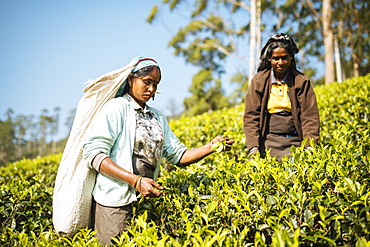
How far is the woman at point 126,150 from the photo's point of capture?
5.85 ft

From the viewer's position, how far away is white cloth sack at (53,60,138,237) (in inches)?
74.4

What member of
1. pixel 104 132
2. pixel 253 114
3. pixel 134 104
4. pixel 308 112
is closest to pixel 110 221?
pixel 104 132

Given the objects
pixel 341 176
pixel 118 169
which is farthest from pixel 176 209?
pixel 341 176

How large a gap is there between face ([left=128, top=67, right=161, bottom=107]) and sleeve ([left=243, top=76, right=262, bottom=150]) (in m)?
1.00

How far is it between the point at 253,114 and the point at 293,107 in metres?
0.35

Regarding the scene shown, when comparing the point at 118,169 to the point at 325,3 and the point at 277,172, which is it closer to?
the point at 277,172

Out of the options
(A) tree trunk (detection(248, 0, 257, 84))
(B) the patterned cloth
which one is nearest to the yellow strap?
(B) the patterned cloth

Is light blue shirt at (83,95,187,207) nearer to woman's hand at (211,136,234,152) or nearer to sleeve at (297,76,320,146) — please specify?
woman's hand at (211,136,234,152)

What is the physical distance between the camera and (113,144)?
6.30 ft

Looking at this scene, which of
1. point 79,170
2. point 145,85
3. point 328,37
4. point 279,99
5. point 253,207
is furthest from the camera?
point 328,37

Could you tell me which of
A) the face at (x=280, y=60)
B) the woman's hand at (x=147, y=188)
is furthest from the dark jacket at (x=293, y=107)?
the woman's hand at (x=147, y=188)

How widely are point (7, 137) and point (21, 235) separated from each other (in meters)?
34.2

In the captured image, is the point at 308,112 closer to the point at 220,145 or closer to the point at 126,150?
the point at 220,145

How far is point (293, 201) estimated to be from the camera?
1529 millimetres
